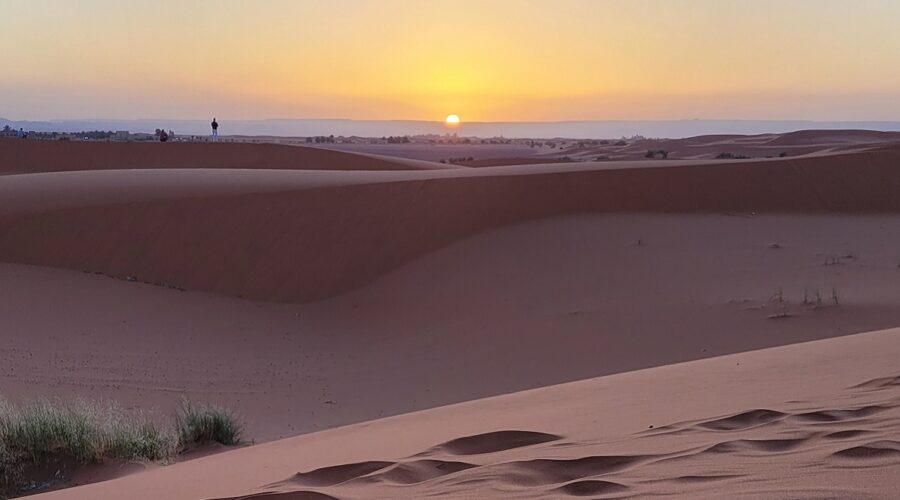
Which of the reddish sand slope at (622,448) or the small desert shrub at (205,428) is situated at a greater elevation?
the reddish sand slope at (622,448)

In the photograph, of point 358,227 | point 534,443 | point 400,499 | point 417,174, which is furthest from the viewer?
point 417,174

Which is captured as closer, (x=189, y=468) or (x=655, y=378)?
(x=189, y=468)

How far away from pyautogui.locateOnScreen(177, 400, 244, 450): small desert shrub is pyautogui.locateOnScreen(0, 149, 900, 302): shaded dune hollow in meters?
9.01

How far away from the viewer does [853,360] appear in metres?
6.81

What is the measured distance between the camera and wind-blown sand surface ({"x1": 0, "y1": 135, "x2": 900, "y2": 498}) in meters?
11.3

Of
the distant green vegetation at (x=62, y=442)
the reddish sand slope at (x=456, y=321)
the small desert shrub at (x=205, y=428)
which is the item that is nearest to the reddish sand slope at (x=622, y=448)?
the distant green vegetation at (x=62, y=442)

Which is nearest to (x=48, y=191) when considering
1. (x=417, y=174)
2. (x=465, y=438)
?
(x=417, y=174)

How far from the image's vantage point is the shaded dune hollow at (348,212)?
17703mm

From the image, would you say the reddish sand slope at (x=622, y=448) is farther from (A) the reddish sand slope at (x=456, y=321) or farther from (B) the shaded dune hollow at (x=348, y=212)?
(B) the shaded dune hollow at (x=348, y=212)

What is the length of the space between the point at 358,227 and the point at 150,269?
4451 millimetres

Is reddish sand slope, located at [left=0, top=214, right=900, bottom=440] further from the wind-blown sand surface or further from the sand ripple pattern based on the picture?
the sand ripple pattern

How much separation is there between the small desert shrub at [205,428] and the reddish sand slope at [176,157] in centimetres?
3234

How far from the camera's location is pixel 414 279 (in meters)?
17.0

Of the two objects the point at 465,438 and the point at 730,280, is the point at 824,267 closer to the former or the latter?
the point at 730,280
